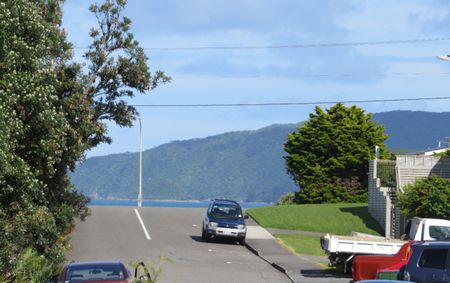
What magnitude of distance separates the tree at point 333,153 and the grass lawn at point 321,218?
6912mm

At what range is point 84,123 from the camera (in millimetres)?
27453

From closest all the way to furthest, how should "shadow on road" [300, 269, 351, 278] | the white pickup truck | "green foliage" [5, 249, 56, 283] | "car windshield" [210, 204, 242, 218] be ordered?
"green foliage" [5, 249, 56, 283] → the white pickup truck → "shadow on road" [300, 269, 351, 278] → "car windshield" [210, 204, 242, 218]

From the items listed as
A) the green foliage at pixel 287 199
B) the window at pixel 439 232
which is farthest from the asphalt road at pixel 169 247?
the green foliage at pixel 287 199

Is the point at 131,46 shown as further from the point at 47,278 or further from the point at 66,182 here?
the point at 47,278

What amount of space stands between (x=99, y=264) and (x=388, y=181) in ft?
112

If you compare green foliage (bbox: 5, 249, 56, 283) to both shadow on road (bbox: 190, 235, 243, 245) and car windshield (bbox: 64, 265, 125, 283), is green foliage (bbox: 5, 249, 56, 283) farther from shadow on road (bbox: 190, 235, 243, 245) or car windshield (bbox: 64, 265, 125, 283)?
shadow on road (bbox: 190, 235, 243, 245)

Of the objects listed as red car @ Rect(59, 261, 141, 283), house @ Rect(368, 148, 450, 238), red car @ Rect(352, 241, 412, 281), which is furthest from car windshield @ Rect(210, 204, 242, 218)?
red car @ Rect(59, 261, 141, 283)

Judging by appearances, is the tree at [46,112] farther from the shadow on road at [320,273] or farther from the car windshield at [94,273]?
the shadow on road at [320,273]

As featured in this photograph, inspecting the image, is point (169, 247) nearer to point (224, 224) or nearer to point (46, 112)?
point (224, 224)

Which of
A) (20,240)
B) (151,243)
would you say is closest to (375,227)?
(151,243)

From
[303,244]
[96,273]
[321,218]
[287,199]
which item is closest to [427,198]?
[303,244]

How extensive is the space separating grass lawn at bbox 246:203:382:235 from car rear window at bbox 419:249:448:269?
30080 millimetres

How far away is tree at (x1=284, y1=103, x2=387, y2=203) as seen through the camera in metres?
63.8

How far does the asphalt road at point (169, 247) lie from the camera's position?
31.5m
